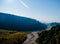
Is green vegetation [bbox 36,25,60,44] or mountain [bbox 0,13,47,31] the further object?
mountain [bbox 0,13,47,31]

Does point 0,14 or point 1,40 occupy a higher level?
point 0,14

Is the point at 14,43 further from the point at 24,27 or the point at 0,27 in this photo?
the point at 0,27

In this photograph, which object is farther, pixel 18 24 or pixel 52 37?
pixel 18 24

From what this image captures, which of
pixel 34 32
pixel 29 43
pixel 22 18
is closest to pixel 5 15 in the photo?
pixel 22 18

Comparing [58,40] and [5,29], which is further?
[5,29]

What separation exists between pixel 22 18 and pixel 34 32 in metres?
4.01

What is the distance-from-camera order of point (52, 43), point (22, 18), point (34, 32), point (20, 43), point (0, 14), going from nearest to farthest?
point (52, 43) → point (20, 43) → point (34, 32) → point (22, 18) → point (0, 14)

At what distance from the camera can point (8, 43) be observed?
1184 cm

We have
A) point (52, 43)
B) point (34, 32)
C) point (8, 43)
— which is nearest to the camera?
point (52, 43)

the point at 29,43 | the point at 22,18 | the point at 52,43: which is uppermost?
the point at 22,18

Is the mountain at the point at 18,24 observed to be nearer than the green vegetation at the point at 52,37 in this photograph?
No

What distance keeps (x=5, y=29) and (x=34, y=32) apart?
18.5 feet

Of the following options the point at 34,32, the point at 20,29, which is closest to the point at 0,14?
the point at 34,32

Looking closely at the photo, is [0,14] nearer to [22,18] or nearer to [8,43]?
[22,18]
